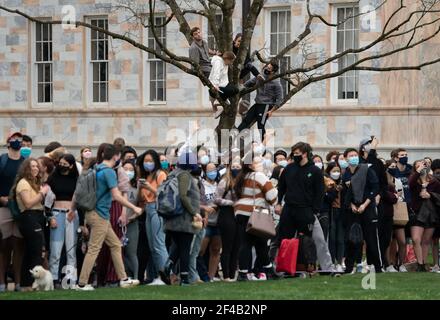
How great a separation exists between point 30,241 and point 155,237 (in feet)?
6.91

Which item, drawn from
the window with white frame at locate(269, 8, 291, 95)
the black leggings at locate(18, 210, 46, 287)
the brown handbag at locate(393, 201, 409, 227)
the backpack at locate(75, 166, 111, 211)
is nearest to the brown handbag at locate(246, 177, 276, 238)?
the backpack at locate(75, 166, 111, 211)

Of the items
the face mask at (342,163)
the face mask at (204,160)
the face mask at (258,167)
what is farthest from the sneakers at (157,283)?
the face mask at (342,163)

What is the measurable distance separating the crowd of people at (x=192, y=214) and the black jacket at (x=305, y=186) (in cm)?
2

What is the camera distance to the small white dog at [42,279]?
21.0 m

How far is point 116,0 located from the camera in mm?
43875

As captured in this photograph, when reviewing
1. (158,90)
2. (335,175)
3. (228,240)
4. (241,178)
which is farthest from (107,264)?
(158,90)

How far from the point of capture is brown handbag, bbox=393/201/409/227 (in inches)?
1057

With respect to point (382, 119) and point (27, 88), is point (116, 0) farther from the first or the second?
point (382, 119)

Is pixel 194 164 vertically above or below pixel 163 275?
above

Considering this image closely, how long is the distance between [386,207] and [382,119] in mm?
13549

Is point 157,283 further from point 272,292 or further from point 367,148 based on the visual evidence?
point 367,148

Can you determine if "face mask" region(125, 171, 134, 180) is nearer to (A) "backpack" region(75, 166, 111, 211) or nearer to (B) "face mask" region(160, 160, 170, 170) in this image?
(B) "face mask" region(160, 160, 170, 170)

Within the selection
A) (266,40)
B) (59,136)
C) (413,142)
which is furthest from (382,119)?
(59,136)

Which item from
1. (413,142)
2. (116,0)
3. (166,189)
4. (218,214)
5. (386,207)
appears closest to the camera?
(166,189)
